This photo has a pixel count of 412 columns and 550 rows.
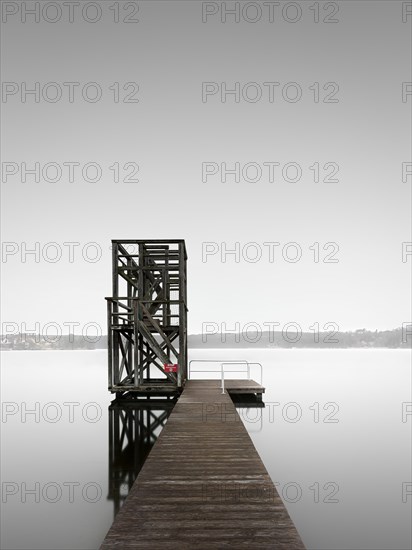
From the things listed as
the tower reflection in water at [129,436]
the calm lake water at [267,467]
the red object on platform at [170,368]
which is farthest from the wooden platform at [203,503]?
the red object on platform at [170,368]

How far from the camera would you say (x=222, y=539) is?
4535 millimetres

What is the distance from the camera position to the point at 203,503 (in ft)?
18.2

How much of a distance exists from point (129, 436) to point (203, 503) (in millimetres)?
10899

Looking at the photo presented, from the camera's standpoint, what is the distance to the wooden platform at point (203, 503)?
14.9 ft

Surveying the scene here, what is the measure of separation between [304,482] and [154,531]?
27.4 ft

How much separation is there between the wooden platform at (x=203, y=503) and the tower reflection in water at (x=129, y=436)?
268cm

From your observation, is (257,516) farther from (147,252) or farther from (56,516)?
(147,252)

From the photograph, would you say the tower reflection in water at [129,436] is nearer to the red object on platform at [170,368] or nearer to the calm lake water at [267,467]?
the calm lake water at [267,467]

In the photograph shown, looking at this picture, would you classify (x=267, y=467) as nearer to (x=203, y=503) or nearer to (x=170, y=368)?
(x=170, y=368)

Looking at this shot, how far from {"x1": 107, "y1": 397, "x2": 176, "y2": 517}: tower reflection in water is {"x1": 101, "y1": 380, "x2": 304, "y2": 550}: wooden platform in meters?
2.68

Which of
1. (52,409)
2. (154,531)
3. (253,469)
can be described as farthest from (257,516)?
(52,409)

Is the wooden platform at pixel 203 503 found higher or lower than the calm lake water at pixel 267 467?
higher

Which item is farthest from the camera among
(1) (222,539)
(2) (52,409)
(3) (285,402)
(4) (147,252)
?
(3) (285,402)

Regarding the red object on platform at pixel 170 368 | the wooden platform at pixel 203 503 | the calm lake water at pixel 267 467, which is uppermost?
the wooden platform at pixel 203 503
